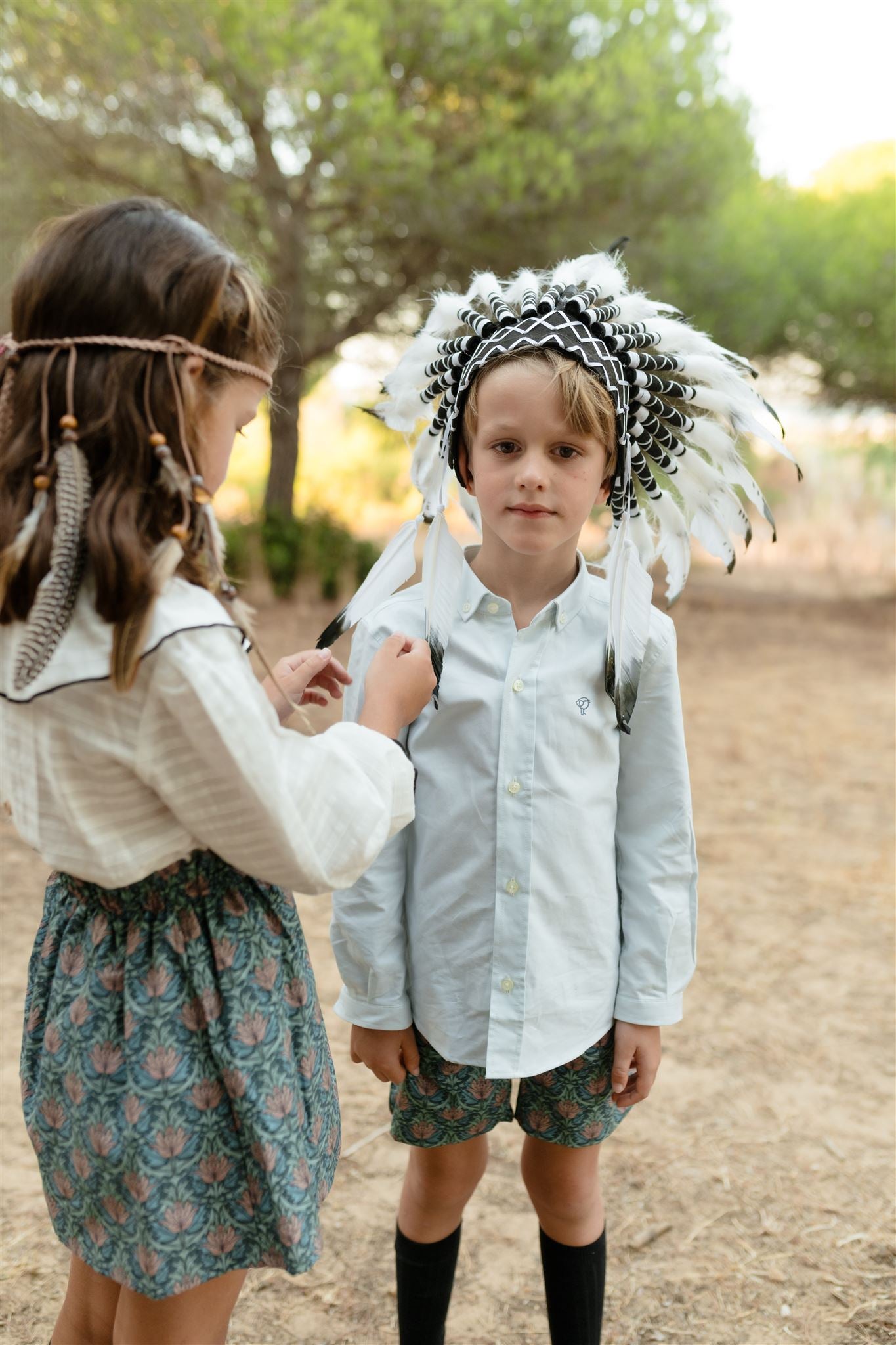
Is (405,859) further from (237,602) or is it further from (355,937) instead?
(237,602)

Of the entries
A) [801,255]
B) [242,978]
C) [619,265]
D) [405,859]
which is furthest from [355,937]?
[801,255]

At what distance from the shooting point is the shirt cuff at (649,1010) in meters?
1.55

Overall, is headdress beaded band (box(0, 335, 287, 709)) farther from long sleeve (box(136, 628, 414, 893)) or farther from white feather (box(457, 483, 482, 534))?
white feather (box(457, 483, 482, 534))

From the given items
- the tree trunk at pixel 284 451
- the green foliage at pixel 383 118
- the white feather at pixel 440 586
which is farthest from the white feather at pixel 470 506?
the tree trunk at pixel 284 451

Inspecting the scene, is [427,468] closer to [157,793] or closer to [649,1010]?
[157,793]

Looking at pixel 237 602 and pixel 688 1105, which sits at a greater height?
pixel 237 602

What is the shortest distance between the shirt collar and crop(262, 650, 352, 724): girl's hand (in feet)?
0.66

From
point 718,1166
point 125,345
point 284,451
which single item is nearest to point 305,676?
point 125,345

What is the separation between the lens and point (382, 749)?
124 centimetres

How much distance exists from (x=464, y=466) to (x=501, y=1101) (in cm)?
94

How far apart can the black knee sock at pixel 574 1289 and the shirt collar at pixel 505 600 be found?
37.6 inches

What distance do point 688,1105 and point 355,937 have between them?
155 centimetres

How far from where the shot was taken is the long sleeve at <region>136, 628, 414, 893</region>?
106 cm

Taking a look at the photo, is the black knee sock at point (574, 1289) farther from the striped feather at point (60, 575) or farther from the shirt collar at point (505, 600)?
the striped feather at point (60, 575)
